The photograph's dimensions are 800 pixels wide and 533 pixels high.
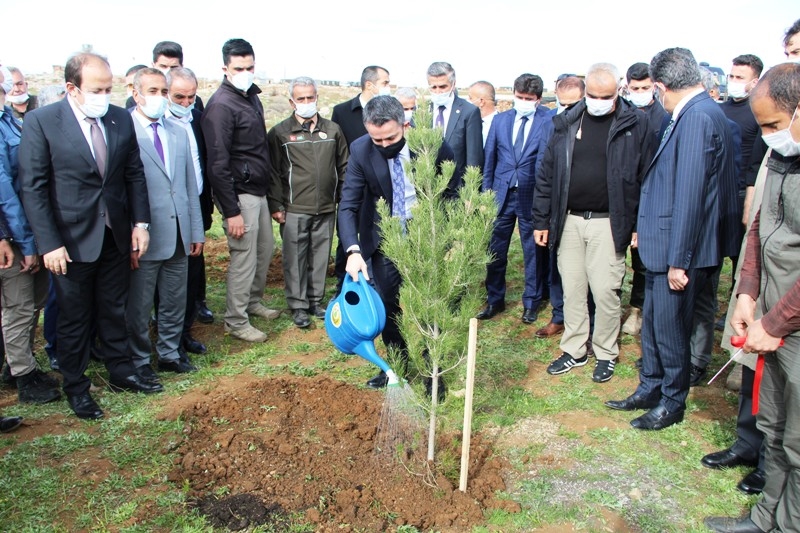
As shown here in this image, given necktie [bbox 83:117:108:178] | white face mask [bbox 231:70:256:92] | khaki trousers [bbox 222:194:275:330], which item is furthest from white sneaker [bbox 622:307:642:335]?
necktie [bbox 83:117:108:178]

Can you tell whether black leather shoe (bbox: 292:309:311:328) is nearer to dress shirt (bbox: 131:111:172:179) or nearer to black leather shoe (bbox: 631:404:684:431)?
dress shirt (bbox: 131:111:172:179)

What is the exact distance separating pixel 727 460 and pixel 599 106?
257 centimetres

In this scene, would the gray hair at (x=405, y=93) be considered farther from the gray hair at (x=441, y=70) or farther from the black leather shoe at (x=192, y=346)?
the black leather shoe at (x=192, y=346)

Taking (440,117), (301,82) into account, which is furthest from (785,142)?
(301,82)

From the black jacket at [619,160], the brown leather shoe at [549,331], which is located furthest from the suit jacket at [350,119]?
the brown leather shoe at [549,331]

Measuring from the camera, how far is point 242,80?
5.58m

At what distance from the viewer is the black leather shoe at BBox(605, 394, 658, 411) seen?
4512 mm

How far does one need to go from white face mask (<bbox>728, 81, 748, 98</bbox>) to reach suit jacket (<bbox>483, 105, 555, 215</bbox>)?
190 cm

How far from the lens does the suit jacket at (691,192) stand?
3.91 meters

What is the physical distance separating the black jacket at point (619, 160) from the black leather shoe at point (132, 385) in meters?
3.46

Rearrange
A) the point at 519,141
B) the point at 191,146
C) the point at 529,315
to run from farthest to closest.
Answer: the point at 529,315, the point at 519,141, the point at 191,146

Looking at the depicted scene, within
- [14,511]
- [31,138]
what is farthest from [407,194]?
[14,511]

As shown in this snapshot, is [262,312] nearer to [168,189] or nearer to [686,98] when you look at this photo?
[168,189]

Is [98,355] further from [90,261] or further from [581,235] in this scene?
[581,235]
